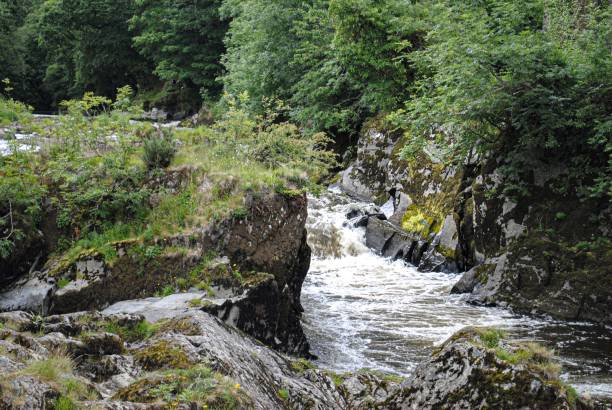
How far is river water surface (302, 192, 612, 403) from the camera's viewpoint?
8.51 metres

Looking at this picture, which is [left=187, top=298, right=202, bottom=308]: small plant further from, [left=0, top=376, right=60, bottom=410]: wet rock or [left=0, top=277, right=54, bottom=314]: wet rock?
[left=0, top=376, right=60, bottom=410]: wet rock

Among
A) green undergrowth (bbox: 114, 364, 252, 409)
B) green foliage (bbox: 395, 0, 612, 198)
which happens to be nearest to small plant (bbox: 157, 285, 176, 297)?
green undergrowth (bbox: 114, 364, 252, 409)

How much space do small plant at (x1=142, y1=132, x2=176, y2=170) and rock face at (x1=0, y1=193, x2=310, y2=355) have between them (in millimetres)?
1827

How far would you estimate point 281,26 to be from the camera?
2477cm

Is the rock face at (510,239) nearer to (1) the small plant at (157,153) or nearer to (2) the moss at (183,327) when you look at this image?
(1) the small plant at (157,153)

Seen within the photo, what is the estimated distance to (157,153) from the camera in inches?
404

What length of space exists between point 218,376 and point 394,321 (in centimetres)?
646

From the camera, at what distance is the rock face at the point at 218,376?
413cm

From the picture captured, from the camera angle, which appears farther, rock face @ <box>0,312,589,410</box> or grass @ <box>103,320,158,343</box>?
grass @ <box>103,320,158,343</box>

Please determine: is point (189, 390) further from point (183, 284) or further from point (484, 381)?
point (183, 284)

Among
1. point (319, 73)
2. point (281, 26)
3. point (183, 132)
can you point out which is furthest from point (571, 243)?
point (281, 26)

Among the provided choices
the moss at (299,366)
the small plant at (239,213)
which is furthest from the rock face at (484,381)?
the small plant at (239,213)

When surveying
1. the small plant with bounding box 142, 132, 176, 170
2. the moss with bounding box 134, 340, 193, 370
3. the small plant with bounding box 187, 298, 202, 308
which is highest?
the small plant with bounding box 142, 132, 176, 170

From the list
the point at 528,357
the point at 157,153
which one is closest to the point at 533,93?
the point at 528,357
